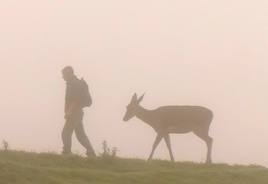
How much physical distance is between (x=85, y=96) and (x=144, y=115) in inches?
188

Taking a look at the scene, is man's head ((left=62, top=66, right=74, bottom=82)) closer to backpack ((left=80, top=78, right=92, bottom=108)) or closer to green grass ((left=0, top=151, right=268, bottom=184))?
backpack ((left=80, top=78, right=92, bottom=108))

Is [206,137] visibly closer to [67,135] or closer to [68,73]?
[67,135]

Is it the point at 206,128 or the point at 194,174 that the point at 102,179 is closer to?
the point at 194,174

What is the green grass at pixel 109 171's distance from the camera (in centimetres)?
1983

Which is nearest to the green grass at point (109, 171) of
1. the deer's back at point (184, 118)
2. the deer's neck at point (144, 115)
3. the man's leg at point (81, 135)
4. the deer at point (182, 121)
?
the man's leg at point (81, 135)

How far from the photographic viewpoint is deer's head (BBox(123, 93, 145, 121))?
30688 millimetres

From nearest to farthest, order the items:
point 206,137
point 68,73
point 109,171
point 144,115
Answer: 1. point 109,171
2. point 68,73
3. point 206,137
4. point 144,115

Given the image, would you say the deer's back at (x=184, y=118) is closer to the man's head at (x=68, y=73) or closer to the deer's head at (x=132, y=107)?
the deer's head at (x=132, y=107)

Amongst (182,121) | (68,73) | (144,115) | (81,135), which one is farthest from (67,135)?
(144,115)

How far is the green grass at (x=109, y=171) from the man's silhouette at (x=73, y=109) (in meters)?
1.79

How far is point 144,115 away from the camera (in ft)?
98.4

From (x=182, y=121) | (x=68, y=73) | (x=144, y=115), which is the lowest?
(x=182, y=121)

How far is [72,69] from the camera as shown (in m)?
25.6

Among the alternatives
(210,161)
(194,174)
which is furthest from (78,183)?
(210,161)
